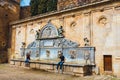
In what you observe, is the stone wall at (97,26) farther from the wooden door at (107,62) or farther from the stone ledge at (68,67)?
the stone ledge at (68,67)

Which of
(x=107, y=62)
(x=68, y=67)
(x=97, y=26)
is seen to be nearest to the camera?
(x=107, y=62)

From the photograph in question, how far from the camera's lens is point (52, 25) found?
17.4 meters

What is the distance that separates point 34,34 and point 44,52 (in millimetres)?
2610

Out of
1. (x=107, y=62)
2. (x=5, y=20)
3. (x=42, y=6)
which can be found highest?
(x=42, y=6)

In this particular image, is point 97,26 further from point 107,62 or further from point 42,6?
point 42,6

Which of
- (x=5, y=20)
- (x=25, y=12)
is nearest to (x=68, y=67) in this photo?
(x=5, y=20)

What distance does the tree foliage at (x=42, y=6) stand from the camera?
85.1ft

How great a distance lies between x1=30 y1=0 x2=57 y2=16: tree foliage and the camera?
2595 cm

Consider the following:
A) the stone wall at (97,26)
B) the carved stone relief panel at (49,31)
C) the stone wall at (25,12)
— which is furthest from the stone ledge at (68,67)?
the stone wall at (25,12)

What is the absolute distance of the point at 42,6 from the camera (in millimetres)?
26516

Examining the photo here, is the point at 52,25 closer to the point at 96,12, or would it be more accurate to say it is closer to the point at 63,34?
the point at 63,34

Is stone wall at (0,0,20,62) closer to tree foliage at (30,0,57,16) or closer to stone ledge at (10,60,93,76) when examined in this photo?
tree foliage at (30,0,57,16)

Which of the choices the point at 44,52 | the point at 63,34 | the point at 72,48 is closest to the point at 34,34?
the point at 44,52

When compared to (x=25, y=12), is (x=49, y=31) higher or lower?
lower
